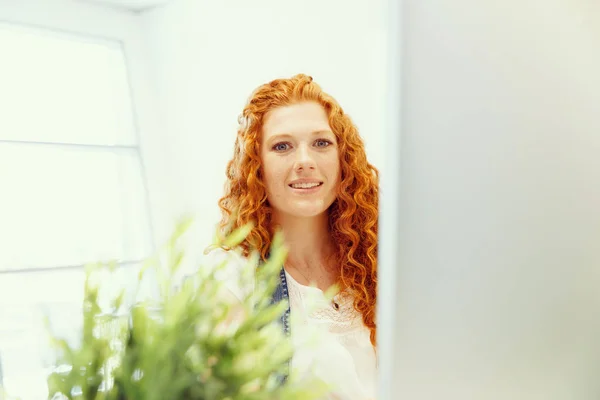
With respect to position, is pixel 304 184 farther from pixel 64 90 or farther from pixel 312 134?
pixel 64 90

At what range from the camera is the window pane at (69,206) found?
94 centimetres

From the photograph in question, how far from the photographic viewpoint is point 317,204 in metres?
1.05

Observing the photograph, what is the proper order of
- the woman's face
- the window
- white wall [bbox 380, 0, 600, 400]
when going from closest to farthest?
1. white wall [bbox 380, 0, 600, 400]
2. the window
3. the woman's face

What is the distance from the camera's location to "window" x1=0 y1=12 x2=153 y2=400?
94 cm

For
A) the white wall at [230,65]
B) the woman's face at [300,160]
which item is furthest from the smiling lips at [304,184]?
the white wall at [230,65]

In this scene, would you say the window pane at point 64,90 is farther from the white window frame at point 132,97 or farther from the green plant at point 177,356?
the green plant at point 177,356

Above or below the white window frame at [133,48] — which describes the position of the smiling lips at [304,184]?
below

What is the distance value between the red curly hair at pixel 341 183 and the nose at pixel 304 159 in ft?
0.18

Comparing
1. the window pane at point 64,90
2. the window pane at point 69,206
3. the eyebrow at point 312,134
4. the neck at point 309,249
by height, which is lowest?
the neck at point 309,249

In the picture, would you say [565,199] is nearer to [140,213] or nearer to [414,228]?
[414,228]

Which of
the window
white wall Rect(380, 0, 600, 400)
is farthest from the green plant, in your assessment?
the window

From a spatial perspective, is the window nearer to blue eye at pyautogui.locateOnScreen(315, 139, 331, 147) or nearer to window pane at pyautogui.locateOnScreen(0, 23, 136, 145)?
window pane at pyautogui.locateOnScreen(0, 23, 136, 145)

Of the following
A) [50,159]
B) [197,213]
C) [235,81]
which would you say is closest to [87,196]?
[50,159]

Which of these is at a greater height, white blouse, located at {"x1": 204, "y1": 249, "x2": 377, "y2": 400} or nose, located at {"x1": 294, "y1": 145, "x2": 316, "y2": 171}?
nose, located at {"x1": 294, "y1": 145, "x2": 316, "y2": 171}
